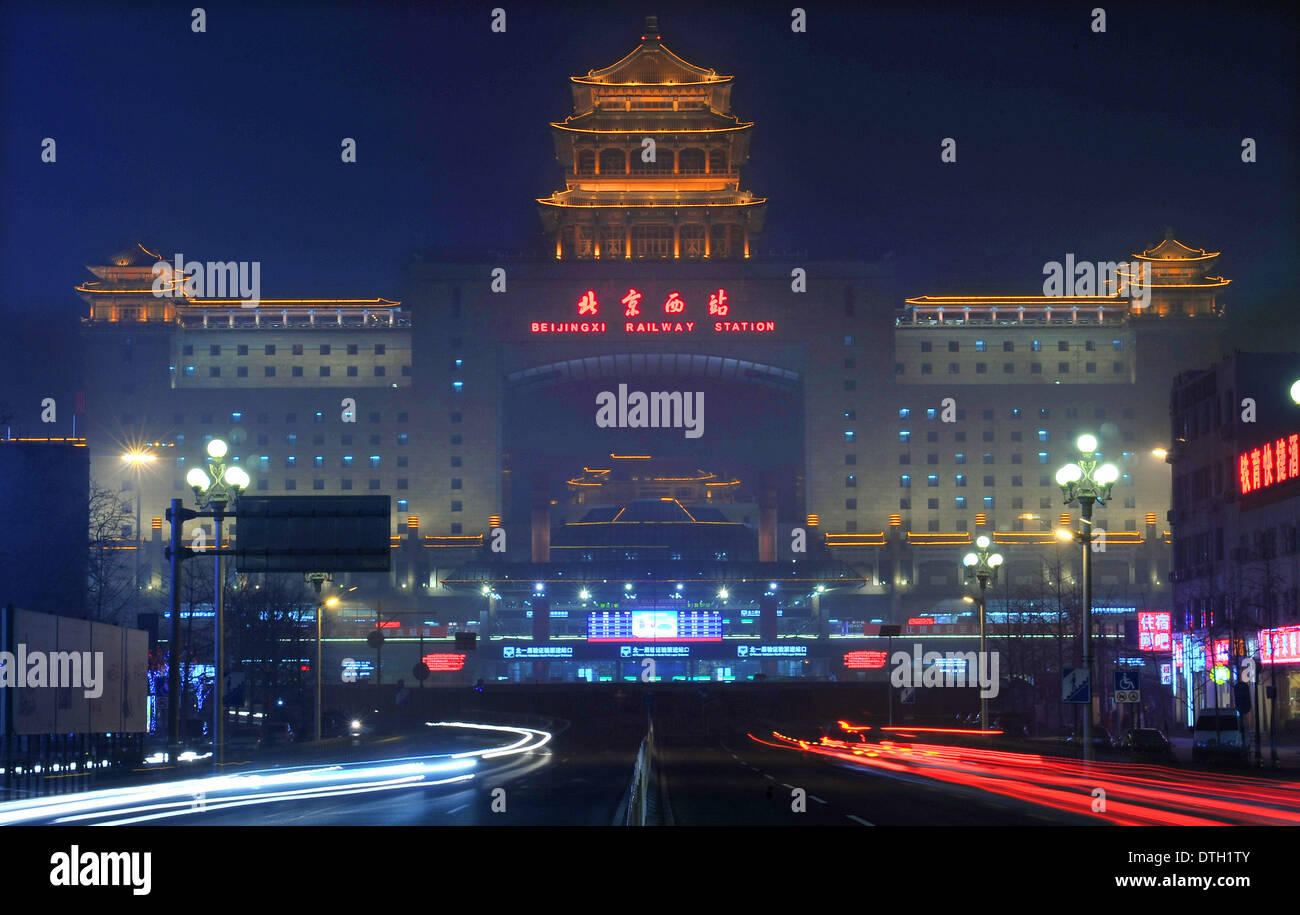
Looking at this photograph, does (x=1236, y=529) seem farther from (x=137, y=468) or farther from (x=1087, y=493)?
(x=137, y=468)

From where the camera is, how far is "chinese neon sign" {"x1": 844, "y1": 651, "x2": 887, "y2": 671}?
130m

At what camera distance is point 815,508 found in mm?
148125

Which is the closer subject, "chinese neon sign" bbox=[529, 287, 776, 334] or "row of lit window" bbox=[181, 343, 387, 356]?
"chinese neon sign" bbox=[529, 287, 776, 334]

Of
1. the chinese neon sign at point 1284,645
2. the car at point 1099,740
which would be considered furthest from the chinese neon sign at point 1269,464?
the car at point 1099,740

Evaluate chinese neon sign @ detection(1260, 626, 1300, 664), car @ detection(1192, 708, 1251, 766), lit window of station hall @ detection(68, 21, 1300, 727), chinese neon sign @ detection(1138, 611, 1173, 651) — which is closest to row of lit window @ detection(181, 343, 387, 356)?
lit window of station hall @ detection(68, 21, 1300, 727)

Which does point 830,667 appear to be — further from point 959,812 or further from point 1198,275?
point 959,812

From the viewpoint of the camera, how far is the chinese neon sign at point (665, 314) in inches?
5723

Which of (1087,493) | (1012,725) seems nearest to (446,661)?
(1012,725)

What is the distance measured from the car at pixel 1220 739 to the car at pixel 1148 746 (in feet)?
2.37

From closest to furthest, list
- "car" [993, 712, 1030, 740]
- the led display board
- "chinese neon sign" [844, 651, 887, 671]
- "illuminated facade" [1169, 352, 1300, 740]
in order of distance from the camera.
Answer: "car" [993, 712, 1030, 740] → "illuminated facade" [1169, 352, 1300, 740] → "chinese neon sign" [844, 651, 887, 671] → the led display board

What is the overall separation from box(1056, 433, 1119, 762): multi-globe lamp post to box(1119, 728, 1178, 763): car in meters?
3.37

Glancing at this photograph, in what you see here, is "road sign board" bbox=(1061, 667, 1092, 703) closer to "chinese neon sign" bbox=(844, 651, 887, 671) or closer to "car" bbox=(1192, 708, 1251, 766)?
"car" bbox=(1192, 708, 1251, 766)
